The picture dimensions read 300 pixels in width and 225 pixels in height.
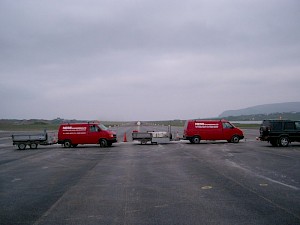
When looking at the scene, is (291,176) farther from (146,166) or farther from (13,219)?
(13,219)

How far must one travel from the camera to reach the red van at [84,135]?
26.3 metres

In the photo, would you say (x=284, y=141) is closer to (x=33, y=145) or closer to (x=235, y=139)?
(x=235, y=139)

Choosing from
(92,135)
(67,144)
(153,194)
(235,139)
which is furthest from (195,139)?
(153,194)

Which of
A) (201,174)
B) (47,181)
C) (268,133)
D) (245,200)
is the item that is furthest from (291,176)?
(268,133)

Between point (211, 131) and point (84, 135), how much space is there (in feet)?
34.6

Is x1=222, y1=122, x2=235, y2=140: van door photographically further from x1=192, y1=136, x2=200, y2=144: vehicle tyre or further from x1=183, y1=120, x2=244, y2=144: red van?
x1=192, y1=136, x2=200, y2=144: vehicle tyre

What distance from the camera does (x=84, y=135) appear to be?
86.2 feet

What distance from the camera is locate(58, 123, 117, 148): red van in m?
26.3

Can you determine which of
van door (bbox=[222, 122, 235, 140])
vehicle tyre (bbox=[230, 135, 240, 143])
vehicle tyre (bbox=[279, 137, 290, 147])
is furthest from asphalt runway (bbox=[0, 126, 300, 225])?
vehicle tyre (bbox=[230, 135, 240, 143])

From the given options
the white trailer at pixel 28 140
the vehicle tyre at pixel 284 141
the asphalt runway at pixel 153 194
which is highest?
the white trailer at pixel 28 140

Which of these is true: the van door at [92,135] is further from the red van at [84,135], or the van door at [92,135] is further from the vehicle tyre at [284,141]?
the vehicle tyre at [284,141]

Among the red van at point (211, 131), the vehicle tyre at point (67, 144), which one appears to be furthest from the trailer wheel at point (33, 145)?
the red van at point (211, 131)

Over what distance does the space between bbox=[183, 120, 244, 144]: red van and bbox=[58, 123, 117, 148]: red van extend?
22.2 feet

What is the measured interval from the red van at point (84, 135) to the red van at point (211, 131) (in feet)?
22.2
